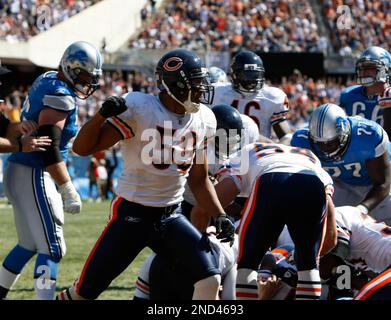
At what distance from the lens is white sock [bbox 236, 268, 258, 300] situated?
4832 mm

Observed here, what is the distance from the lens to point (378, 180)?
6.07 metres

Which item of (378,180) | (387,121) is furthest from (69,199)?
(387,121)

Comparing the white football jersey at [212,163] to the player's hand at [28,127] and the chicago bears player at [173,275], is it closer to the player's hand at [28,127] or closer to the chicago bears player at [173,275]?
the chicago bears player at [173,275]

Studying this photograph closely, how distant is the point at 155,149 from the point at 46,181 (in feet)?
4.02

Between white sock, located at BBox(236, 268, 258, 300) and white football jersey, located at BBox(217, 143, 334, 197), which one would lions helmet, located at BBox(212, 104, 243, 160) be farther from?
white sock, located at BBox(236, 268, 258, 300)

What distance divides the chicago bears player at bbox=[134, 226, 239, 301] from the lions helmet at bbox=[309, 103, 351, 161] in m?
1.18

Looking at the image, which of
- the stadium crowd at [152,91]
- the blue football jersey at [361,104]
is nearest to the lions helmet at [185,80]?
the blue football jersey at [361,104]

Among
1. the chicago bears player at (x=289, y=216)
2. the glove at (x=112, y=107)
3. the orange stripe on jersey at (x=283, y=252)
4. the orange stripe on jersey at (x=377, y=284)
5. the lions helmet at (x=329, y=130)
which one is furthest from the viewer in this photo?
the lions helmet at (x=329, y=130)

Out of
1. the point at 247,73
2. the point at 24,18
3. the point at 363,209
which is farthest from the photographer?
the point at 24,18

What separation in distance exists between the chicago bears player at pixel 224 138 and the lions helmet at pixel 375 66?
5.99 feet

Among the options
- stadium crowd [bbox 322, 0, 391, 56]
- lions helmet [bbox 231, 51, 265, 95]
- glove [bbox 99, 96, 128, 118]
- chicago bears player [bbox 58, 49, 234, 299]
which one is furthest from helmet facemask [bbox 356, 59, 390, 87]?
stadium crowd [bbox 322, 0, 391, 56]

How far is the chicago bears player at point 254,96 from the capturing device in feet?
25.3

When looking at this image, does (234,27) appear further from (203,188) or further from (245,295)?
(245,295)

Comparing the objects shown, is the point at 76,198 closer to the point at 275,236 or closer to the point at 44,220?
the point at 44,220
